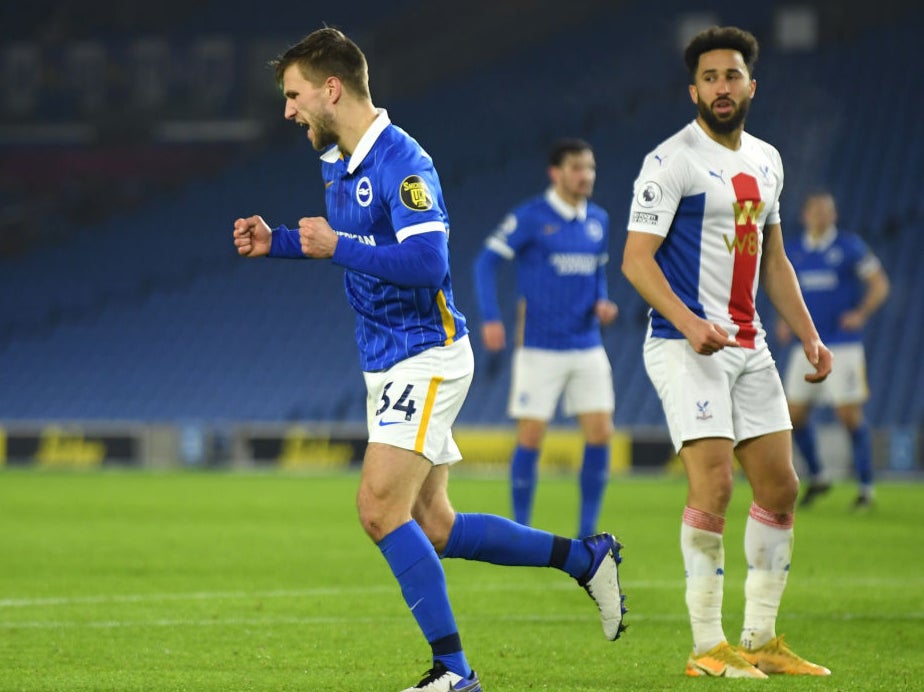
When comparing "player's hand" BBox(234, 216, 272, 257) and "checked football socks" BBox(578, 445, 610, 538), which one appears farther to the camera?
"checked football socks" BBox(578, 445, 610, 538)

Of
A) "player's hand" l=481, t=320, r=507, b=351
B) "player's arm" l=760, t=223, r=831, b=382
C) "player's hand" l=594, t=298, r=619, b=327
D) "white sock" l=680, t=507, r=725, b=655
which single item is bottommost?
"white sock" l=680, t=507, r=725, b=655

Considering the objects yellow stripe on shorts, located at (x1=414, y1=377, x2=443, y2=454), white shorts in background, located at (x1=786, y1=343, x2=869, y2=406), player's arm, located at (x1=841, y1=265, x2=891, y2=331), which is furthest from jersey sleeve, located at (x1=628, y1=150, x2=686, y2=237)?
player's arm, located at (x1=841, y1=265, x2=891, y2=331)

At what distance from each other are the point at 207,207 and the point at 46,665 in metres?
21.9

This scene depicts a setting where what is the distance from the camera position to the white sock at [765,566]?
5.35 metres

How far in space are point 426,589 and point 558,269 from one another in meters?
5.47

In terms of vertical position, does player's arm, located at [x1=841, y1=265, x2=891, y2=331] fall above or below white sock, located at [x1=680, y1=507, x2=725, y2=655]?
above

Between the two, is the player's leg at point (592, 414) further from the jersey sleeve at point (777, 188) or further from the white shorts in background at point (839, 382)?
the jersey sleeve at point (777, 188)

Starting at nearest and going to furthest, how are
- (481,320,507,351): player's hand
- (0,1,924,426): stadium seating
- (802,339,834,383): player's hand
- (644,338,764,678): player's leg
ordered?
(644,338,764,678): player's leg
(802,339,834,383): player's hand
(481,320,507,351): player's hand
(0,1,924,426): stadium seating

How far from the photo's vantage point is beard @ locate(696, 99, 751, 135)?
5250 millimetres

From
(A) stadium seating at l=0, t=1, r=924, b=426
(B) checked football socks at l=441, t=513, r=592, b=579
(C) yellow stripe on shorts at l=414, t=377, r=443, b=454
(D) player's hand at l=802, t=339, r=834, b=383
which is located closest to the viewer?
(C) yellow stripe on shorts at l=414, t=377, r=443, b=454

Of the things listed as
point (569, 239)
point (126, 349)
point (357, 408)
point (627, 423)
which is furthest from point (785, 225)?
point (569, 239)

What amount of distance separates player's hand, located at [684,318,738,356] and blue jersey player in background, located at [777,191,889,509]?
7672 mm

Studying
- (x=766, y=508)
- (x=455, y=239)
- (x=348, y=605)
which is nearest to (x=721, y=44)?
(x=766, y=508)

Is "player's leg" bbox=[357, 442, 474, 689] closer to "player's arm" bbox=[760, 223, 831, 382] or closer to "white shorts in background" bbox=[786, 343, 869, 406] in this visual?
"player's arm" bbox=[760, 223, 831, 382]
